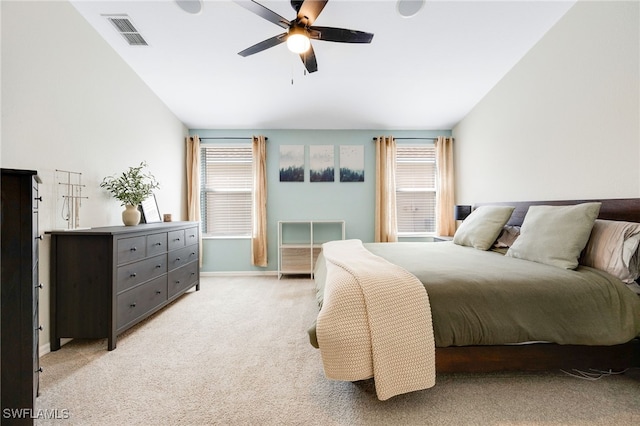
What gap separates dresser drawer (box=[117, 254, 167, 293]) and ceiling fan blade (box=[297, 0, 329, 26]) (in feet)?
7.81

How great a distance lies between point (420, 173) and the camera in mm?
4348

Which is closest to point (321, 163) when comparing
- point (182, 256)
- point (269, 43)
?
point (269, 43)

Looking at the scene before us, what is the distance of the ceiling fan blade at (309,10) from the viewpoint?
1.71 meters

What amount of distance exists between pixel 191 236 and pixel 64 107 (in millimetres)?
1720

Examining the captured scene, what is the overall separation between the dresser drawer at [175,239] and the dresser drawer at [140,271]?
16 cm

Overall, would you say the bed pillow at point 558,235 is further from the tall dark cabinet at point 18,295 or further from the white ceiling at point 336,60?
the tall dark cabinet at point 18,295

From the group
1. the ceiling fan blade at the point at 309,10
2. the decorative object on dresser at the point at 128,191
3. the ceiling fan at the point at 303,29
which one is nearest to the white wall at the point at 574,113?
the ceiling fan at the point at 303,29

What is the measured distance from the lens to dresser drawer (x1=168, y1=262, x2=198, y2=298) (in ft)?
8.82

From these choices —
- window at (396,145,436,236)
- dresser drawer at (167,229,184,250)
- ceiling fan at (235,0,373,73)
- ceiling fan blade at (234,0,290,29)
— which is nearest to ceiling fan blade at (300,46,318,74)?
ceiling fan at (235,0,373,73)

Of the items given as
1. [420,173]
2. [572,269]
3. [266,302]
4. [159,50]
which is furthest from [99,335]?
[420,173]

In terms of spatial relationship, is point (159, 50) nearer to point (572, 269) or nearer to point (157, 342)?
point (157, 342)

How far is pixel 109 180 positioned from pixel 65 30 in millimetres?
1271

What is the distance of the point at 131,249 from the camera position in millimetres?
2086

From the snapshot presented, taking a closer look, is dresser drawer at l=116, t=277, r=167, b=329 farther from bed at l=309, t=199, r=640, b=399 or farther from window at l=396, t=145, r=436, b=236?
window at l=396, t=145, r=436, b=236
